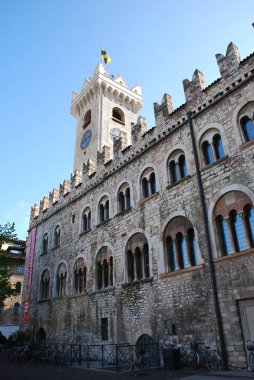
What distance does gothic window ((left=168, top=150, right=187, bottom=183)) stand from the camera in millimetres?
13414

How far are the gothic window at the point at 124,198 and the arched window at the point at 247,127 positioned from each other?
702cm

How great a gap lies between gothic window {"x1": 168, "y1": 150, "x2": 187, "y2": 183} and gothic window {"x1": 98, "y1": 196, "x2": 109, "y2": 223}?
5311mm

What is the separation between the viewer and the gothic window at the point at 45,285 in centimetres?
2218

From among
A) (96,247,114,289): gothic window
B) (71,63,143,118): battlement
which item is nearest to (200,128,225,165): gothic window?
(96,247,114,289): gothic window

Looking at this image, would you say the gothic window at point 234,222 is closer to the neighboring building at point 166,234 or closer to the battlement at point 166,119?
the neighboring building at point 166,234

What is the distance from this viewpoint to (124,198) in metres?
16.7

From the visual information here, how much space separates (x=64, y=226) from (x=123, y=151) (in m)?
7.81

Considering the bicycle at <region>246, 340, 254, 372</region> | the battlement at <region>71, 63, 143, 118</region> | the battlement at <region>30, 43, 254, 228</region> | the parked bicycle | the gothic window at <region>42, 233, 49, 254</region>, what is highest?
the battlement at <region>71, 63, 143, 118</region>

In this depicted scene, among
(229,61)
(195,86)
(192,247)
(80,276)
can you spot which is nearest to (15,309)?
(80,276)

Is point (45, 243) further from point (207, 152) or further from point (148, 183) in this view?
point (207, 152)

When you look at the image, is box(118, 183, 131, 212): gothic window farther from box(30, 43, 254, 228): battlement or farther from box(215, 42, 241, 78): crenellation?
box(215, 42, 241, 78): crenellation

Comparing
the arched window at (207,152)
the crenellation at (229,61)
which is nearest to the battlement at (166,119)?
the crenellation at (229,61)

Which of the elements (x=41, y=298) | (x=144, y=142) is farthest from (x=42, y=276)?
(x=144, y=142)

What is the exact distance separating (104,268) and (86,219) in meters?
4.20
